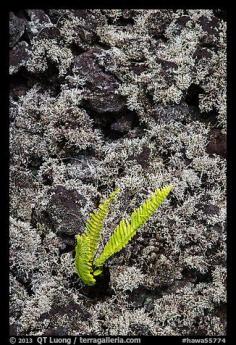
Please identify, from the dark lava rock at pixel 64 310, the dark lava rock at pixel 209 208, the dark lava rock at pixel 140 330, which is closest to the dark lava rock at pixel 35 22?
the dark lava rock at pixel 209 208

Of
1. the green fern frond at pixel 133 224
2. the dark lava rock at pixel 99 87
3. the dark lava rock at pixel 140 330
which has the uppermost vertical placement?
the dark lava rock at pixel 99 87

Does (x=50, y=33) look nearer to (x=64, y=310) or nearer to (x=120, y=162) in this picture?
(x=120, y=162)

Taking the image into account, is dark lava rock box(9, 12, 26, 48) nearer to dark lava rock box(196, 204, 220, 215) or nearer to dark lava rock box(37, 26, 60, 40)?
dark lava rock box(37, 26, 60, 40)

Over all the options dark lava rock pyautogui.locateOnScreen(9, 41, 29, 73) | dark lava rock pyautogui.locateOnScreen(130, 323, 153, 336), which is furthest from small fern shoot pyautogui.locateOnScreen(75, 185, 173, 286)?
dark lava rock pyautogui.locateOnScreen(9, 41, 29, 73)

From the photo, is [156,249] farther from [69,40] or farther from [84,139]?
[69,40]

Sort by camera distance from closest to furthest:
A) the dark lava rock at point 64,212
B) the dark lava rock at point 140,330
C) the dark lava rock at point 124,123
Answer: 1. the dark lava rock at point 140,330
2. the dark lava rock at point 64,212
3. the dark lava rock at point 124,123

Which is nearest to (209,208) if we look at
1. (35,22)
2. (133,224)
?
(133,224)

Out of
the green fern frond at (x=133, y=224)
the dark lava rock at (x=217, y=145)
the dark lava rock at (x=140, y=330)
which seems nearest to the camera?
the green fern frond at (x=133, y=224)

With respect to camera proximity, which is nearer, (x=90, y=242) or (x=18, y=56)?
(x=90, y=242)

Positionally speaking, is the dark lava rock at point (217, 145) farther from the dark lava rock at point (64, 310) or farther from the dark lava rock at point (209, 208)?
the dark lava rock at point (64, 310)
